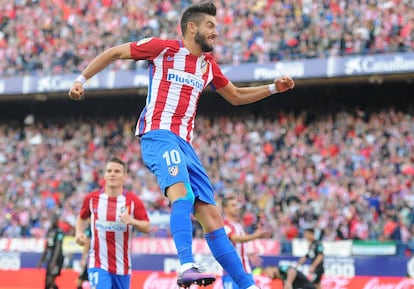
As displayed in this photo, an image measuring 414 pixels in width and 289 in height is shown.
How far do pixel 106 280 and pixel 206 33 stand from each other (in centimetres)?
340

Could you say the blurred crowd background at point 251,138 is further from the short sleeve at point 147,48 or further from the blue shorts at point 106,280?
the short sleeve at point 147,48

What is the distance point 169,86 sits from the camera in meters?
6.64

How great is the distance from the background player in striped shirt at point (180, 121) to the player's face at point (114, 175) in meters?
2.52

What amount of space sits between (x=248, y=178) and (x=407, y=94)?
547cm

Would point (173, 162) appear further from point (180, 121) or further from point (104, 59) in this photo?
point (104, 59)

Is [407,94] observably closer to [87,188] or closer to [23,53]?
[87,188]

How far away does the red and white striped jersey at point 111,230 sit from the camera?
890 cm

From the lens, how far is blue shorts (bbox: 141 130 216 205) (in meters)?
6.29

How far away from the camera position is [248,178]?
2173 centimetres

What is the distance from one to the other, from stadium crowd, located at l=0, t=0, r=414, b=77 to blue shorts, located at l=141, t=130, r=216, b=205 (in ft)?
50.1

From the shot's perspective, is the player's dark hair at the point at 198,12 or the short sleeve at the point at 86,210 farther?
the short sleeve at the point at 86,210

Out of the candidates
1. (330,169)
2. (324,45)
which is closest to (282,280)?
(330,169)

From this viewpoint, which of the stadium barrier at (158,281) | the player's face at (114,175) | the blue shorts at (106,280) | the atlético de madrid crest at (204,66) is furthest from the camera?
the stadium barrier at (158,281)

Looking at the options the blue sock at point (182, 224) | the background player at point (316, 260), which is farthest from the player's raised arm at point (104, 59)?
the background player at point (316, 260)
